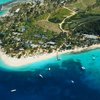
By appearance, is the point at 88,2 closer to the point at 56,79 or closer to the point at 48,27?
the point at 48,27

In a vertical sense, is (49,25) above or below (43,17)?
below

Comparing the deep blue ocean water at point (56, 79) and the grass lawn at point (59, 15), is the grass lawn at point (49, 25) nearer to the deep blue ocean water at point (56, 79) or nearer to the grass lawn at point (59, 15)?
the grass lawn at point (59, 15)

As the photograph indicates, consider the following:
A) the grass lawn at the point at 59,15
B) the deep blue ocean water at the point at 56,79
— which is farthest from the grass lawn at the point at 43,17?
the deep blue ocean water at the point at 56,79

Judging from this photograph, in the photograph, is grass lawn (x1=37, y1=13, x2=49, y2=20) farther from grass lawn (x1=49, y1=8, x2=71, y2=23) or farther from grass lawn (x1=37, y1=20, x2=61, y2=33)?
grass lawn (x1=37, y1=20, x2=61, y2=33)

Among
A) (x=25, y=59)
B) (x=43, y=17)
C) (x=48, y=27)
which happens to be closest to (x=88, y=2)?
(x=43, y=17)

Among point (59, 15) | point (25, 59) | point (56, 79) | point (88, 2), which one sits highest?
point (88, 2)

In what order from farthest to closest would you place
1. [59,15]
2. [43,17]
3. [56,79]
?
[59,15] → [43,17] → [56,79]

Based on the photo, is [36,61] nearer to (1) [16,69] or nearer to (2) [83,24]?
(1) [16,69]
